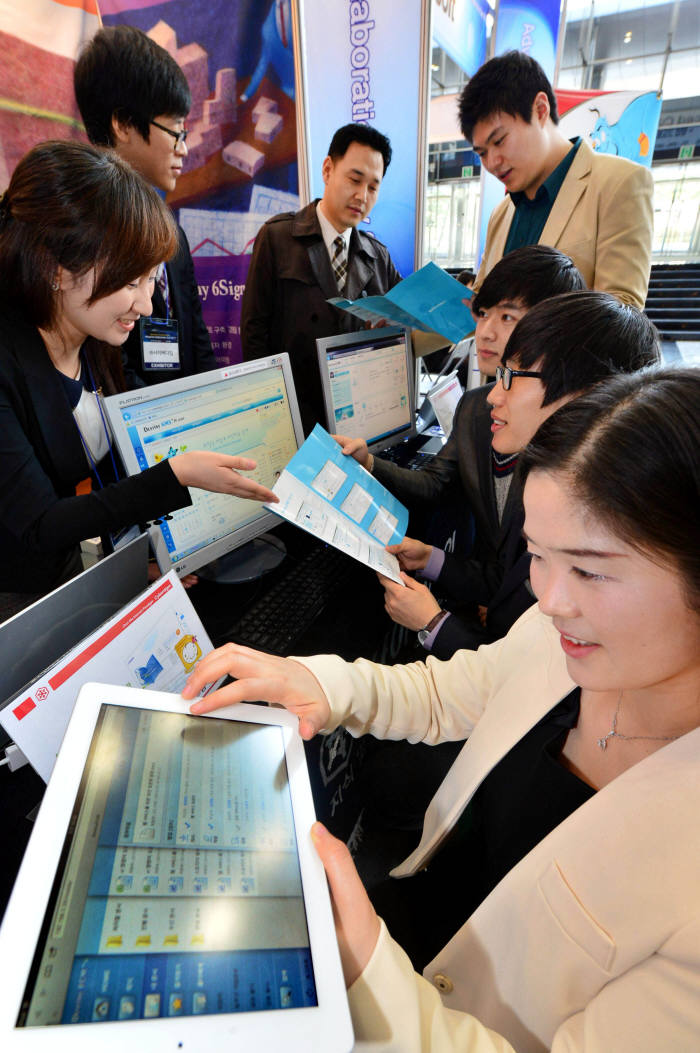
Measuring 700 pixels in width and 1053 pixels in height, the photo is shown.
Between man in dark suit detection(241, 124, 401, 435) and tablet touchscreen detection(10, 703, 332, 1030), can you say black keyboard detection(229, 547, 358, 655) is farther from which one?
man in dark suit detection(241, 124, 401, 435)

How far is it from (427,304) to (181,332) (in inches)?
31.8

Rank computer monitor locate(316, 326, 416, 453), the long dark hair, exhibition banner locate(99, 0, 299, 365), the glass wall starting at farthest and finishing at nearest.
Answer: the glass wall → exhibition banner locate(99, 0, 299, 365) → computer monitor locate(316, 326, 416, 453) → the long dark hair

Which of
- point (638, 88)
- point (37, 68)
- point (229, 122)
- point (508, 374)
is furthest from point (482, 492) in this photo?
point (638, 88)

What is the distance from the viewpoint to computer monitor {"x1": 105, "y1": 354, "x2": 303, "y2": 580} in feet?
3.45

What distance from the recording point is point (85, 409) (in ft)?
3.84

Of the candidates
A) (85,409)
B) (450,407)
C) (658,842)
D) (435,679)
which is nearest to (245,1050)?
(658,842)

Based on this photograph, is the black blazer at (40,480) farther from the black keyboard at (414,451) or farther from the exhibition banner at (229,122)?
the exhibition banner at (229,122)

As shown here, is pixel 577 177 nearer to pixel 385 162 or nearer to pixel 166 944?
pixel 385 162

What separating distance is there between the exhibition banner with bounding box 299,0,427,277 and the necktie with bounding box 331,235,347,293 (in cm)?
122

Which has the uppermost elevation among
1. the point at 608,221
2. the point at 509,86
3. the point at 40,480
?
the point at 509,86

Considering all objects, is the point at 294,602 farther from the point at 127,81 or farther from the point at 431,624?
the point at 127,81

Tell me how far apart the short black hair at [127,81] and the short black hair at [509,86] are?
0.97m

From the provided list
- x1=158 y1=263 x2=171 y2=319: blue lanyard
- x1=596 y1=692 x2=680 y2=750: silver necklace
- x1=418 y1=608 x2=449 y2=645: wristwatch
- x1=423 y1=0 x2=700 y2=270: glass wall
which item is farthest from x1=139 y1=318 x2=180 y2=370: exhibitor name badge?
x1=423 y1=0 x2=700 y2=270: glass wall

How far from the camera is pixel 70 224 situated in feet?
3.22
